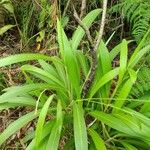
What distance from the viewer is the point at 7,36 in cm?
383

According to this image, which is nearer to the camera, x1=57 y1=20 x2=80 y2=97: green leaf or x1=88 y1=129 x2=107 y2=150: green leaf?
x1=88 y1=129 x2=107 y2=150: green leaf

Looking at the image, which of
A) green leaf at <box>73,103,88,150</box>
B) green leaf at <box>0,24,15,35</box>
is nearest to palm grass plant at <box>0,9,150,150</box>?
green leaf at <box>73,103,88,150</box>

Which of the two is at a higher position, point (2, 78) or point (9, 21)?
point (9, 21)

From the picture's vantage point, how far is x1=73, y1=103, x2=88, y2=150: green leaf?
82.4 inches

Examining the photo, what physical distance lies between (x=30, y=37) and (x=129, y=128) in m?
1.84

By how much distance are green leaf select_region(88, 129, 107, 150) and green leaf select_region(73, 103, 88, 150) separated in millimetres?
90

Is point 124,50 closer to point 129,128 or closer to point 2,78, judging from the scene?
point 129,128

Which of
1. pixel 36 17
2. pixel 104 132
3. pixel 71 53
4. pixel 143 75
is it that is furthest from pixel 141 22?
pixel 36 17

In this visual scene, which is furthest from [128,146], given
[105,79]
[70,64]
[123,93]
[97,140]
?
[70,64]

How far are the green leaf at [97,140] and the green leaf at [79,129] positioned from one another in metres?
0.09

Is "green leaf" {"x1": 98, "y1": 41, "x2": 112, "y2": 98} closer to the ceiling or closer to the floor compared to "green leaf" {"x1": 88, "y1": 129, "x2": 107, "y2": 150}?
closer to the ceiling

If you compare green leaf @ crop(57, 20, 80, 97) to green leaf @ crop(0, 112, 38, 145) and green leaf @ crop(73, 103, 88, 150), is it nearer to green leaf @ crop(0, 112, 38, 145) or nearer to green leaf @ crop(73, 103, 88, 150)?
green leaf @ crop(73, 103, 88, 150)

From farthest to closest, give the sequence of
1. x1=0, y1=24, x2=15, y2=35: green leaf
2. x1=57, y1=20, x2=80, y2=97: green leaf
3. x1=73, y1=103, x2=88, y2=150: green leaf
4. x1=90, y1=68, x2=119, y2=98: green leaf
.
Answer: x1=0, y1=24, x2=15, y2=35: green leaf, x1=57, y1=20, x2=80, y2=97: green leaf, x1=90, y1=68, x2=119, y2=98: green leaf, x1=73, y1=103, x2=88, y2=150: green leaf

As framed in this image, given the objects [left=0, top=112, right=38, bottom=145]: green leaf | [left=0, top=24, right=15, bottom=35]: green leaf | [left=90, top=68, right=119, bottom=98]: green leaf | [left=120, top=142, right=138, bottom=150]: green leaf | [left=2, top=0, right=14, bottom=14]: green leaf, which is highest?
[left=2, top=0, right=14, bottom=14]: green leaf
